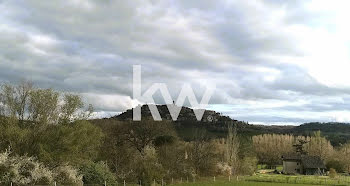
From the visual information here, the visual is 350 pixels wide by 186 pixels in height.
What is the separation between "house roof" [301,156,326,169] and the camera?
98.9 meters

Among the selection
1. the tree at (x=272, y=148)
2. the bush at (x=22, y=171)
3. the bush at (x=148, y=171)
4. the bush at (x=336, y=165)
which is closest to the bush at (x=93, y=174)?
the bush at (x=22, y=171)

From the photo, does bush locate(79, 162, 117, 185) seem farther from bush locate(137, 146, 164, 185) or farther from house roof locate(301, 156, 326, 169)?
house roof locate(301, 156, 326, 169)

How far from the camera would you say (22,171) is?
28922 millimetres

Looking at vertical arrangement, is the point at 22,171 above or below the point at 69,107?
below

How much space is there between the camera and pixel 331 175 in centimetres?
7306

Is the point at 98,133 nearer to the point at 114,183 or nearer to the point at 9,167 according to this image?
the point at 114,183

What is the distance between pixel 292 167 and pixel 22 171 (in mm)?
90591

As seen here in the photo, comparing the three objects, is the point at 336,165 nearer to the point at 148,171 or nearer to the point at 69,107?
the point at 148,171

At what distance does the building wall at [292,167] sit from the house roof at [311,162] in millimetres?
3230

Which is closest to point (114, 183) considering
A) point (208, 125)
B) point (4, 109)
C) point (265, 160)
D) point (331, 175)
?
point (4, 109)

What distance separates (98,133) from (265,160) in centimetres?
10419

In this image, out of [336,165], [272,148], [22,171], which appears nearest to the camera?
[22,171]

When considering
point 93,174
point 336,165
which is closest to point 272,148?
point 336,165

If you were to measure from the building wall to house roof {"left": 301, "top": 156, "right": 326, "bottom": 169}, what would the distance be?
323 centimetres
